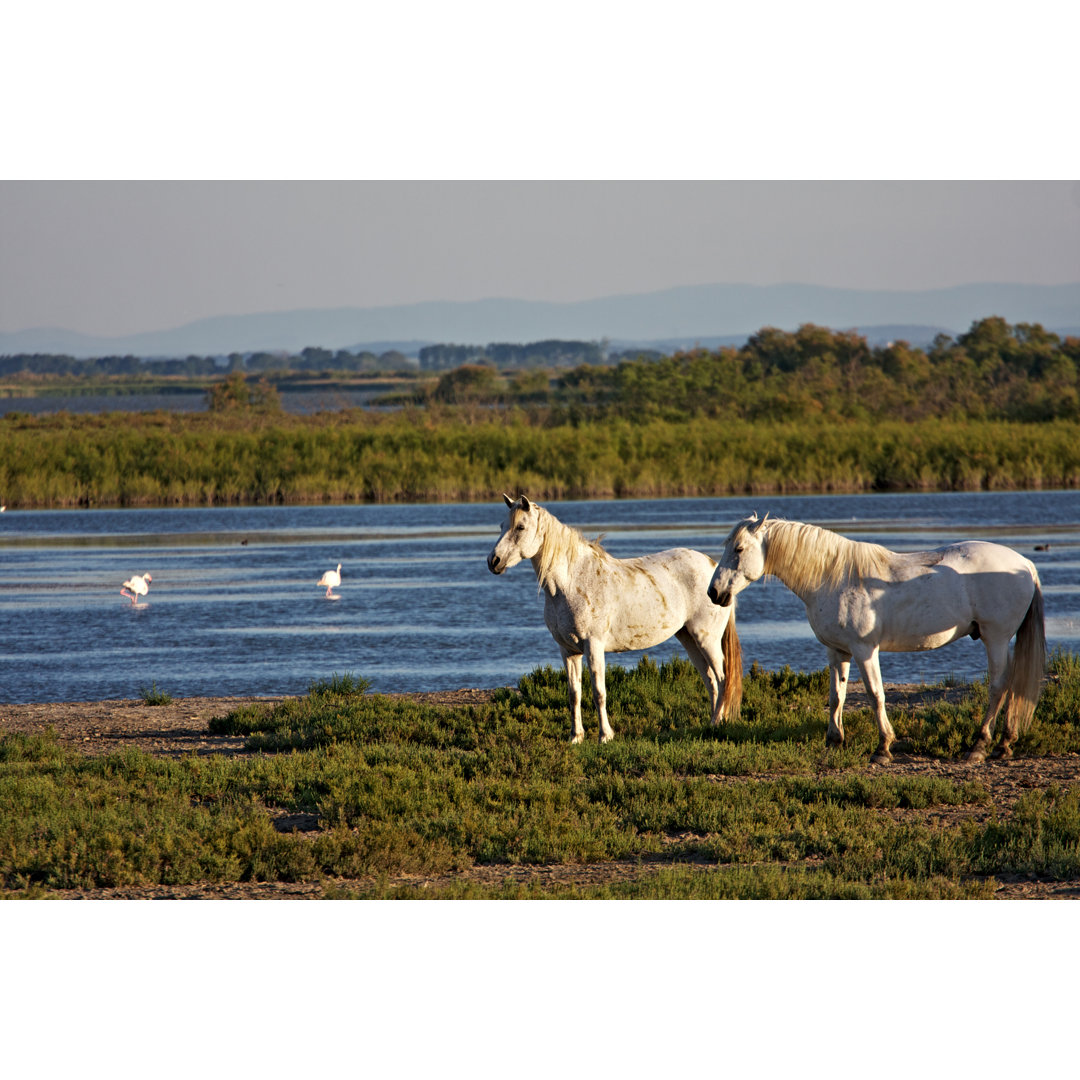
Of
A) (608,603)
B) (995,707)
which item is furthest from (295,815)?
(995,707)

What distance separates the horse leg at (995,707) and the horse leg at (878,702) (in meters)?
0.61

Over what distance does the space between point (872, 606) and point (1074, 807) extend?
1.96 meters

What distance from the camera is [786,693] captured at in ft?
36.8

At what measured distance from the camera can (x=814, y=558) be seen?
885 centimetres

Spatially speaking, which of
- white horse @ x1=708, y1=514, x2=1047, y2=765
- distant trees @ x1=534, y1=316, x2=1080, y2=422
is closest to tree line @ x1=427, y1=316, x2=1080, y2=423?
distant trees @ x1=534, y1=316, x2=1080, y2=422

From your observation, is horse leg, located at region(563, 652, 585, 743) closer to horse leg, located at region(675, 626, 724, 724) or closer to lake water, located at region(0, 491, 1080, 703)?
horse leg, located at region(675, 626, 724, 724)

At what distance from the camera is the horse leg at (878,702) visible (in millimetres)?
8711

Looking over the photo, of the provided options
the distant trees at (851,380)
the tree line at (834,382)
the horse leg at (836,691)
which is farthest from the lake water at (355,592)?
the tree line at (834,382)

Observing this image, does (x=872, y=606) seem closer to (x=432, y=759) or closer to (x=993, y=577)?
(x=993, y=577)

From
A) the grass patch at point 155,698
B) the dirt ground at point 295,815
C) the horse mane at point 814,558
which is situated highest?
the horse mane at point 814,558

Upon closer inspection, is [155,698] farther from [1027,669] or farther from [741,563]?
[1027,669]

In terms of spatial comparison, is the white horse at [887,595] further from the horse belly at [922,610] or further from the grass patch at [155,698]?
the grass patch at [155,698]

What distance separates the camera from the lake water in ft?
49.3

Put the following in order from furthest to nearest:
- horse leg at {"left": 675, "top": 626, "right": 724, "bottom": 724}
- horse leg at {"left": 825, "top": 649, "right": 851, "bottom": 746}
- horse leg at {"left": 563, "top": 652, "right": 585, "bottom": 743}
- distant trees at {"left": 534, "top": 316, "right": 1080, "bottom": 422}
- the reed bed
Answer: distant trees at {"left": 534, "top": 316, "right": 1080, "bottom": 422}
the reed bed
horse leg at {"left": 675, "top": 626, "right": 724, "bottom": 724}
horse leg at {"left": 563, "top": 652, "right": 585, "bottom": 743}
horse leg at {"left": 825, "top": 649, "right": 851, "bottom": 746}
